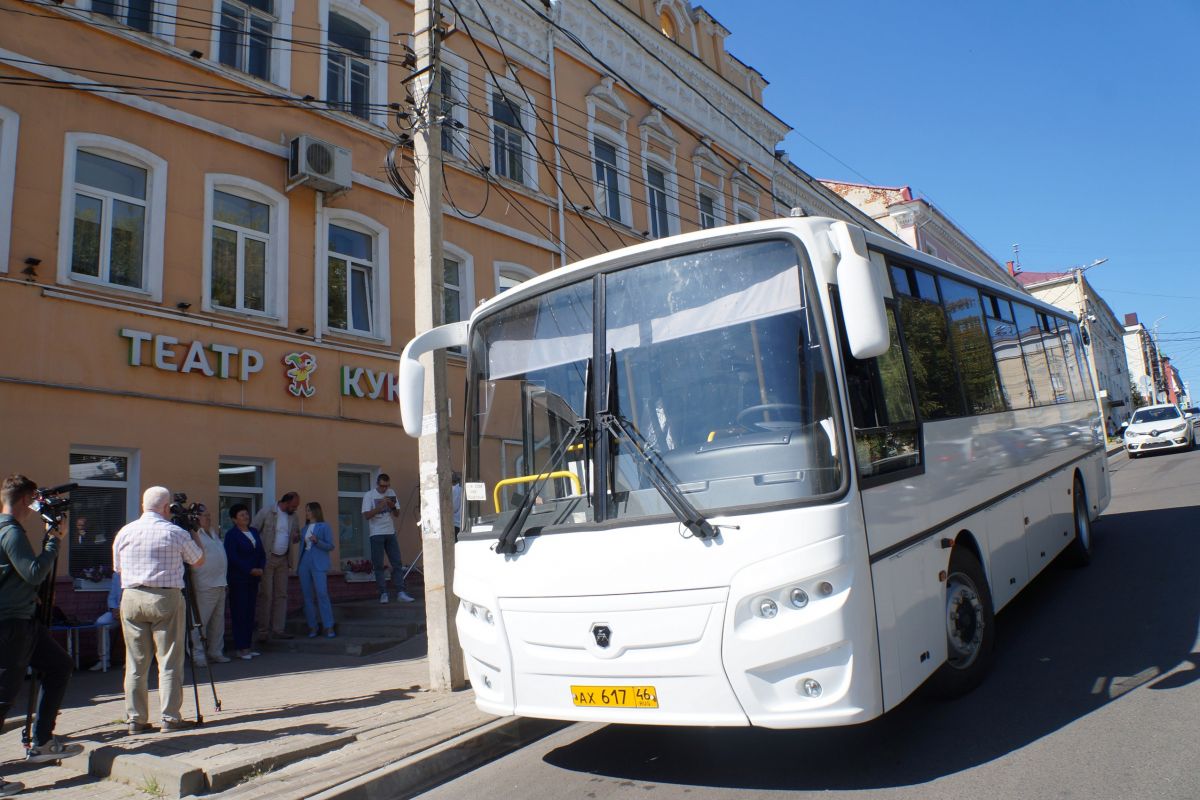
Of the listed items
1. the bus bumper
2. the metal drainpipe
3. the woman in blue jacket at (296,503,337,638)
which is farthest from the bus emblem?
the metal drainpipe

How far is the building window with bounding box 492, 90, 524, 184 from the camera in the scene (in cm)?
1766

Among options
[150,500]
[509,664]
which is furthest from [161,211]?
[509,664]

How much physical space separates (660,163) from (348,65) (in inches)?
343

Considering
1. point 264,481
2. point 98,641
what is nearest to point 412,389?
point 98,641

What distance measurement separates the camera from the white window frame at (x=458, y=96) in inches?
652

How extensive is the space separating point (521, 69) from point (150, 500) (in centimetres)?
1387

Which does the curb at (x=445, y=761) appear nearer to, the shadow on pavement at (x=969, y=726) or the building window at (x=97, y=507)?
the shadow on pavement at (x=969, y=726)

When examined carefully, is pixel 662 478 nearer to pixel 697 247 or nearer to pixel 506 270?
pixel 697 247

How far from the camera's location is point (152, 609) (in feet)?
21.5

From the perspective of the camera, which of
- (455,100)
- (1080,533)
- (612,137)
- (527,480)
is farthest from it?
(612,137)

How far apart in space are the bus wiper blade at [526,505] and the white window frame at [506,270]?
39.9ft

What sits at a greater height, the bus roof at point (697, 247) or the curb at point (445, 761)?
the bus roof at point (697, 247)

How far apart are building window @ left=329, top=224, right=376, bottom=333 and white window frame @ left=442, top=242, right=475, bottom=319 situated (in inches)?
69.2

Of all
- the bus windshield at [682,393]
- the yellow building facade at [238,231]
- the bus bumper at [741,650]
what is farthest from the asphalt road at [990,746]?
the yellow building facade at [238,231]
